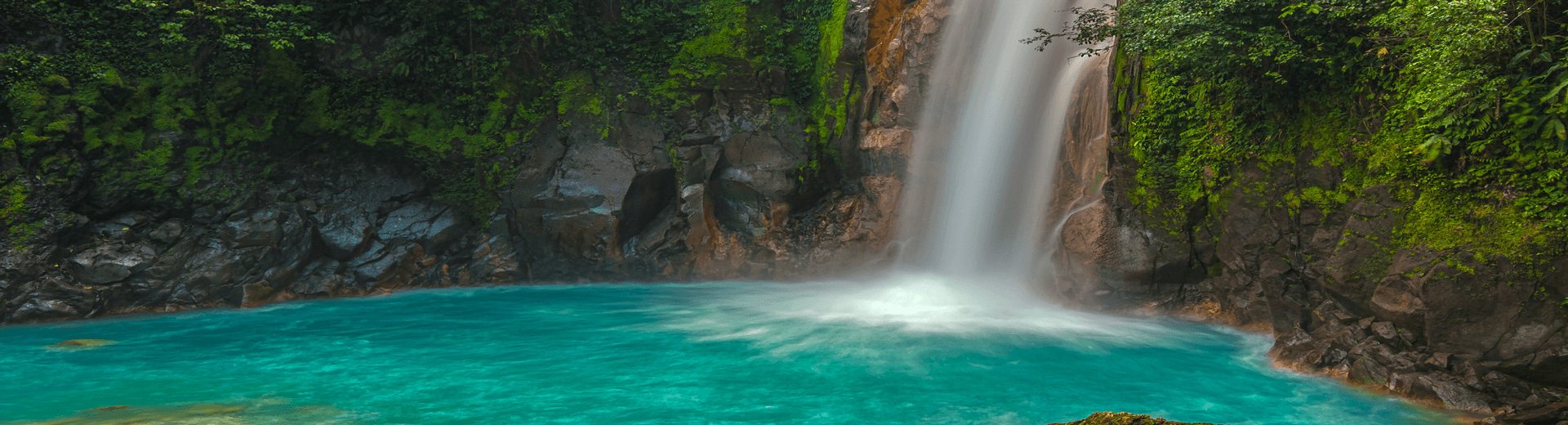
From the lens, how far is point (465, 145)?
17328mm

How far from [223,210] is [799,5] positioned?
1238 cm

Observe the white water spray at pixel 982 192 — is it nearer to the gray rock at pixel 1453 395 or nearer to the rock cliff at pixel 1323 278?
the rock cliff at pixel 1323 278

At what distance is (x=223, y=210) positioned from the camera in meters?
15.0

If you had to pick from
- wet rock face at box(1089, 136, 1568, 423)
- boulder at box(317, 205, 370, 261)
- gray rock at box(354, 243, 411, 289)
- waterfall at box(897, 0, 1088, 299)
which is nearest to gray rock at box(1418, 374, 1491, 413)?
wet rock face at box(1089, 136, 1568, 423)

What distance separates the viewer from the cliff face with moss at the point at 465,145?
45.6ft

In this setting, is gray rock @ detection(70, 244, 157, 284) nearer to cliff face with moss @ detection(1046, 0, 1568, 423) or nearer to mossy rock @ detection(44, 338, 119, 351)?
mossy rock @ detection(44, 338, 119, 351)

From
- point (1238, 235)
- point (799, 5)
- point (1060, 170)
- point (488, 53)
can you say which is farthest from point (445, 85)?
point (1238, 235)

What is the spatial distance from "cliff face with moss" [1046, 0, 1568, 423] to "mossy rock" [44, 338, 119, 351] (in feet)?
49.7

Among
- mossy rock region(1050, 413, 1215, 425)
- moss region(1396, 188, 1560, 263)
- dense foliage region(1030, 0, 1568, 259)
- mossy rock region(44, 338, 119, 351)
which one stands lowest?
mossy rock region(44, 338, 119, 351)

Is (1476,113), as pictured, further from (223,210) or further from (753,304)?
(223,210)

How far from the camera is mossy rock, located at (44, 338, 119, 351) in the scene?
11.2 metres

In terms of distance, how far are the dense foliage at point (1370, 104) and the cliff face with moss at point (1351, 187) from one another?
0.9 inches

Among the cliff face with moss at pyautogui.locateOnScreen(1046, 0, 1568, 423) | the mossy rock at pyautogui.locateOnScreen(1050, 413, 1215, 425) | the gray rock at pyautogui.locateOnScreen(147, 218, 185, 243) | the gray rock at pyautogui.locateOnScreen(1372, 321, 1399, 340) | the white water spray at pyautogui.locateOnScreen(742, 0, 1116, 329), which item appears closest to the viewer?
the mossy rock at pyautogui.locateOnScreen(1050, 413, 1215, 425)

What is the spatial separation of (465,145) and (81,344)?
7482 mm
